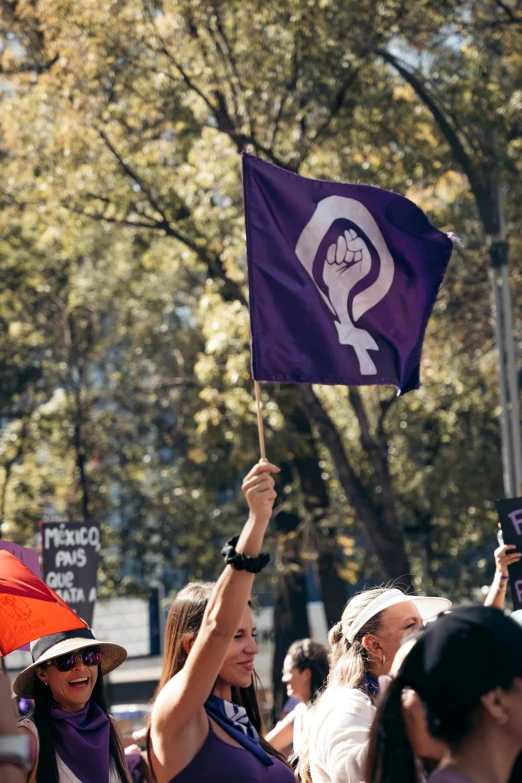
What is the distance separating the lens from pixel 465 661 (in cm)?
232

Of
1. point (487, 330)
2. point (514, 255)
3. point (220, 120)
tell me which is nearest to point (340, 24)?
point (220, 120)

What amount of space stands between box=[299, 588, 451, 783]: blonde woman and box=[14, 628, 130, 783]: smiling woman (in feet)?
2.59

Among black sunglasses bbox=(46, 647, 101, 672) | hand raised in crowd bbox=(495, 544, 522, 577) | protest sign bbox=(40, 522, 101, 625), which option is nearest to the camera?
black sunglasses bbox=(46, 647, 101, 672)

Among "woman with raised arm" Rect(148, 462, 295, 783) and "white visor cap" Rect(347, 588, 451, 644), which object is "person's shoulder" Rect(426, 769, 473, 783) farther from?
"white visor cap" Rect(347, 588, 451, 644)

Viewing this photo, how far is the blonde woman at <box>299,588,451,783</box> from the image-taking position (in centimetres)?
362

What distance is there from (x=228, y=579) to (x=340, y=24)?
393 inches

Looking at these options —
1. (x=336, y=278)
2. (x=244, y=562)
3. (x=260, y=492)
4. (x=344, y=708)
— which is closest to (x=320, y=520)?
(x=336, y=278)

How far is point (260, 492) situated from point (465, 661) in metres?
0.82

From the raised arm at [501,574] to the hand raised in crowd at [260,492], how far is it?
2.16 m

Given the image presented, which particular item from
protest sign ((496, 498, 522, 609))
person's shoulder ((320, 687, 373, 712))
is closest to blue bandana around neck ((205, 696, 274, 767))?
person's shoulder ((320, 687, 373, 712))

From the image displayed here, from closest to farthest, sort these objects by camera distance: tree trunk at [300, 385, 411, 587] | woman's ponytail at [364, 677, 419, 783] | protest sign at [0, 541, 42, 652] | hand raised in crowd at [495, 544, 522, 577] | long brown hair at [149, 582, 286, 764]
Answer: woman's ponytail at [364, 677, 419, 783], long brown hair at [149, 582, 286, 764], hand raised in crowd at [495, 544, 522, 577], protest sign at [0, 541, 42, 652], tree trunk at [300, 385, 411, 587]

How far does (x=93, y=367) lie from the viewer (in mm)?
23266

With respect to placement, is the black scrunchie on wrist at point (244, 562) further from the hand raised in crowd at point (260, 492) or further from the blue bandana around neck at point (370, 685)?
the blue bandana around neck at point (370, 685)

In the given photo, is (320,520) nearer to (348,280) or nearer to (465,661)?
(348,280)
